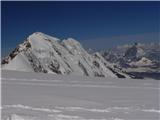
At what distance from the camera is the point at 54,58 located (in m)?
133

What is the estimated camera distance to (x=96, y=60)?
167m

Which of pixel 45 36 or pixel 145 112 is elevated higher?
pixel 45 36

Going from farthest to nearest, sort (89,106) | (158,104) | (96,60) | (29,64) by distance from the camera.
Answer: (96,60) < (29,64) < (158,104) < (89,106)

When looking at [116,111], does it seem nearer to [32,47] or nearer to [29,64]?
[29,64]

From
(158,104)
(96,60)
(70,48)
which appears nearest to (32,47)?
(70,48)

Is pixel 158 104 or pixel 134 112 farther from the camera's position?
pixel 158 104

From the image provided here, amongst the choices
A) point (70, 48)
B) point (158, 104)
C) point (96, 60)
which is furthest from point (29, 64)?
point (158, 104)

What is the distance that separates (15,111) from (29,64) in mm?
100748

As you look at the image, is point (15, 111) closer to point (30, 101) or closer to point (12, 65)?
point (30, 101)

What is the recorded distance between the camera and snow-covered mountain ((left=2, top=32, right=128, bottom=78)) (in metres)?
111

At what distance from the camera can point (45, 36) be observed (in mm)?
140750

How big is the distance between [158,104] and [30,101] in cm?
556

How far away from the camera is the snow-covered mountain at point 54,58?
11058cm

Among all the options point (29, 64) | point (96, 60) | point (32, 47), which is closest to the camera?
point (29, 64)
